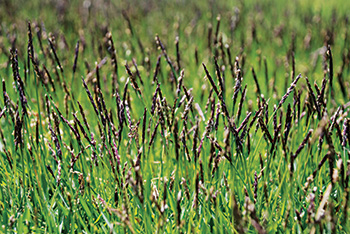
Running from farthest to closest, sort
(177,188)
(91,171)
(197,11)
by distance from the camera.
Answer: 1. (197,11)
2. (91,171)
3. (177,188)

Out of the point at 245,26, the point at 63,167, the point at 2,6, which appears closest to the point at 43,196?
the point at 63,167

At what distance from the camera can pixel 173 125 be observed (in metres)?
1.78

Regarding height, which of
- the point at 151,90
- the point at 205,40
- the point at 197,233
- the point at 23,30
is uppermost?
the point at 23,30

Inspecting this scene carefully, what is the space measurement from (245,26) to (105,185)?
4775 millimetres

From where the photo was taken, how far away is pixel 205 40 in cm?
510

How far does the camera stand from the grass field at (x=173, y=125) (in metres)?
1.60

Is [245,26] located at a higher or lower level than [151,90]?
higher

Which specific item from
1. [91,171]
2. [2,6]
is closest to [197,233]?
[91,171]

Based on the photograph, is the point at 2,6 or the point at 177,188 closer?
the point at 177,188

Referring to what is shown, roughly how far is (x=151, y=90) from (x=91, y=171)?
130cm

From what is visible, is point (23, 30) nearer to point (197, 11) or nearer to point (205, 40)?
point (205, 40)

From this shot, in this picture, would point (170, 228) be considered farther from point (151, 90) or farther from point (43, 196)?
point (151, 90)

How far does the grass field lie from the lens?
1.60 metres

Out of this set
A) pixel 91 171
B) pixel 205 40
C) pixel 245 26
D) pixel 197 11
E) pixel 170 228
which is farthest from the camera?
pixel 197 11
